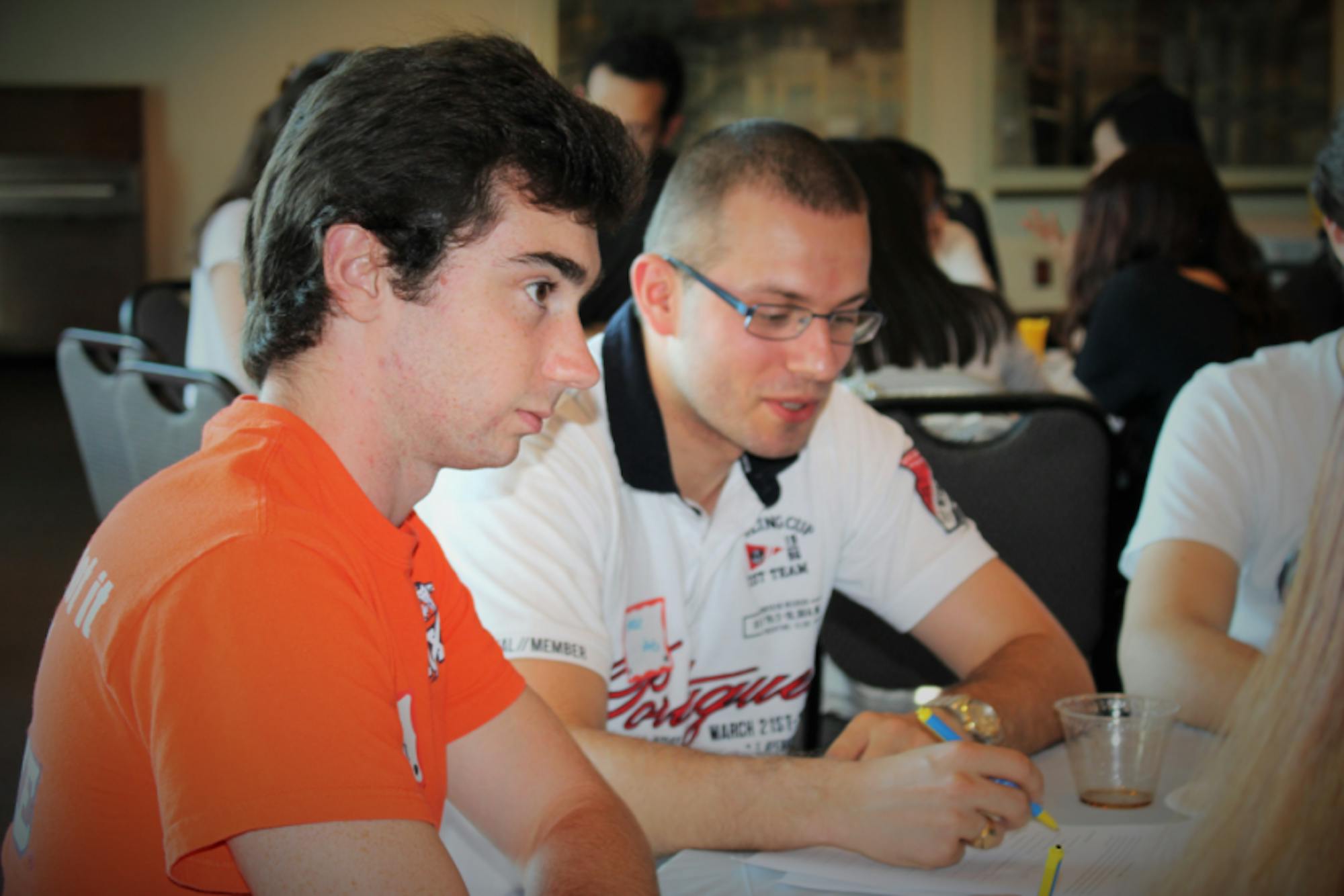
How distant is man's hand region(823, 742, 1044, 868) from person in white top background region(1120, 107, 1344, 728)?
0.49 m

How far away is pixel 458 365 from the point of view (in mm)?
969

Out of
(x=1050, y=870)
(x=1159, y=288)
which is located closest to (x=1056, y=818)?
(x=1050, y=870)

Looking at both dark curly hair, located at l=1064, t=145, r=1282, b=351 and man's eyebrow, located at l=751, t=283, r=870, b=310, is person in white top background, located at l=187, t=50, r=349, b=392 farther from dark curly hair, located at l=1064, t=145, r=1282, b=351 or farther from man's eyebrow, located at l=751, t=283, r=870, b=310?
dark curly hair, located at l=1064, t=145, r=1282, b=351

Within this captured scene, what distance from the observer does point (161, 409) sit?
7.85ft

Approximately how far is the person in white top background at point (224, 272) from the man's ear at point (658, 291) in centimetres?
125

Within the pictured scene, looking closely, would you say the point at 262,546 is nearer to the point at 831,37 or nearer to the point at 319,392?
the point at 319,392

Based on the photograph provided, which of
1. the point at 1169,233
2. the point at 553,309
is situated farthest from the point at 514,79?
the point at 1169,233

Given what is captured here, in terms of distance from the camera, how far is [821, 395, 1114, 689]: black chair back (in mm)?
2068

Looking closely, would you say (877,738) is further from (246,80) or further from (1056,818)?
(246,80)

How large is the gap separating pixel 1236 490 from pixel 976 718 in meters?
0.59

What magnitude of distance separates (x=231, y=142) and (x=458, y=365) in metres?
8.93

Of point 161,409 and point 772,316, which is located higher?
point 772,316

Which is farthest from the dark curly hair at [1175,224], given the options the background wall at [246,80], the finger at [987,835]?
the background wall at [246,80]

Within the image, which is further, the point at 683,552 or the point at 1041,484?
the point at 1041,484
